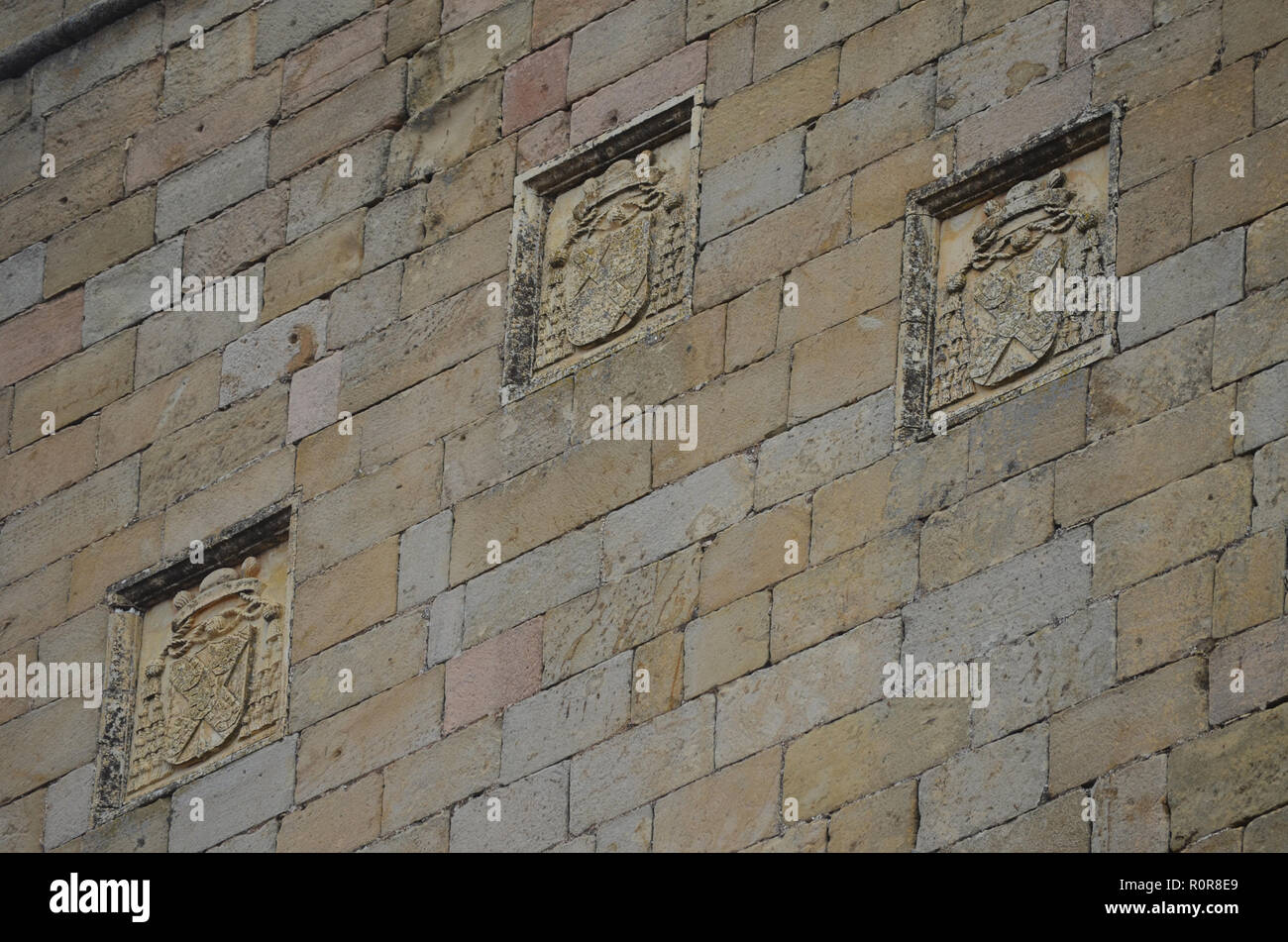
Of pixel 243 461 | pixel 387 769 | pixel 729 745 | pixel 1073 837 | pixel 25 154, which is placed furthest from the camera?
pixel 25 154

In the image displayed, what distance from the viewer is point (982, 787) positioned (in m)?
10.5

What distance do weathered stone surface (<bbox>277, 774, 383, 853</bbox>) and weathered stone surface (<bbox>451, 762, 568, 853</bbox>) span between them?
36 cm

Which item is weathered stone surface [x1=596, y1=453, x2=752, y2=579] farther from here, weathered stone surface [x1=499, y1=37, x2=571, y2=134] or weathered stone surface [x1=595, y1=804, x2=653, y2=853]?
weathered stone surface [x1=499, y1=37, x2=571, y2=134]

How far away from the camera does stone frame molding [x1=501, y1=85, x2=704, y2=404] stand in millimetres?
12062

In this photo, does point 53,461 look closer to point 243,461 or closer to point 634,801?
point 243,461

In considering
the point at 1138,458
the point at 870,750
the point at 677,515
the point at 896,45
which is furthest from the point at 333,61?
the point at 1138,458

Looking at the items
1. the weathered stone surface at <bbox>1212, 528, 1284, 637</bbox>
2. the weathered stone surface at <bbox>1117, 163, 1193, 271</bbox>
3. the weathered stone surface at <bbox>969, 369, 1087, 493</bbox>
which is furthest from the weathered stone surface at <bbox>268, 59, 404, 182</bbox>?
the weathered stone surface at <bbox>1212, 528, 1284, 637</bbox>

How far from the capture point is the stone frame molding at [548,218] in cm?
1206

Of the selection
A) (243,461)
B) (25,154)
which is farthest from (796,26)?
(25,154)

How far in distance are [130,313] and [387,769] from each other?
2458 millimetres

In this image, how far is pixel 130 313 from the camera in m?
13.5

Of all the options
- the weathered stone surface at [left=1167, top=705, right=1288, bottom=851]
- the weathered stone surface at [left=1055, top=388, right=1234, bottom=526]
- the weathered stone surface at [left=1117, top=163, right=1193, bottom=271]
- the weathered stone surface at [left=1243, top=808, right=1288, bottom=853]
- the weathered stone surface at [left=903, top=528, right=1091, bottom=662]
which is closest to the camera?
the weathered stone surface at [left=1243, top=808, right=1288, bottom=853]

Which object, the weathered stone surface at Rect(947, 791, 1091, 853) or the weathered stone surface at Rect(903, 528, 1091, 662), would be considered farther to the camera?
the weathered stone surface at Rect(903, 528, 1091, 662)

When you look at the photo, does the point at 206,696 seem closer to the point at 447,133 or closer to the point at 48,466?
the point at 48,466
